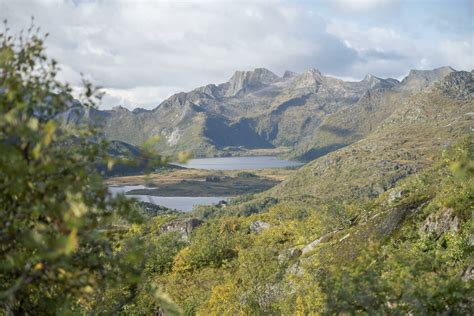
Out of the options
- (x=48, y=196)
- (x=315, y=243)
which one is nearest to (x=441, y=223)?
(x=315, y=243)

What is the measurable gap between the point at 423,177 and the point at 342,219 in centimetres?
1111

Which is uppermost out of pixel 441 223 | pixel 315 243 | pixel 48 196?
pixel 48 196

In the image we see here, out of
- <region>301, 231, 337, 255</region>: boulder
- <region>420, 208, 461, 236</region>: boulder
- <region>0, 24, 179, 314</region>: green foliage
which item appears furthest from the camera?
<region>301, 231, 337, 255</region>: boulder

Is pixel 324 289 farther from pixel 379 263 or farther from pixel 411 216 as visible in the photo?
pixel 411 216

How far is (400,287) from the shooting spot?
9953mm

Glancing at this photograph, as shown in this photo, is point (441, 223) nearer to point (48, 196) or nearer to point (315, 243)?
point (315, 243)

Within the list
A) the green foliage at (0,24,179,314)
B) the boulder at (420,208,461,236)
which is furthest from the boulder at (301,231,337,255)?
the green foliage at (0,24,179,314)

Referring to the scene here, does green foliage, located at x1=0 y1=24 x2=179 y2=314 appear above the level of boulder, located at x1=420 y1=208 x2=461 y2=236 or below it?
above

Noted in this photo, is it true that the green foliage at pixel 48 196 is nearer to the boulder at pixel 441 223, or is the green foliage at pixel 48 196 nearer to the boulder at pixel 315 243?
the boulder at pixel 441 223

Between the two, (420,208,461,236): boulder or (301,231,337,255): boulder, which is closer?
(420,208,461,236): boulder

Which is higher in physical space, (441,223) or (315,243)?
(441,223)

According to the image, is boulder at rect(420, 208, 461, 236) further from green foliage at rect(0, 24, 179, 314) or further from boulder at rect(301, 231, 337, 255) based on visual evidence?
green foliage at rect(0, 24, 179, 314)

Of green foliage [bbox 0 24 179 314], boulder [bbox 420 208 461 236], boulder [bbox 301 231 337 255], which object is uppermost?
green foliage [bbox 0 24 179 314]

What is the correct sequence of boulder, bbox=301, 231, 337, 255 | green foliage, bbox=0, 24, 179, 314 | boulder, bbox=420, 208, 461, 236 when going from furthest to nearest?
1. boulder, bbox=301, 231, 337, 255
2. boulder, bbox=420, 208, 461, 236
3. green foliage, bbox=0, 24, 179, 314
